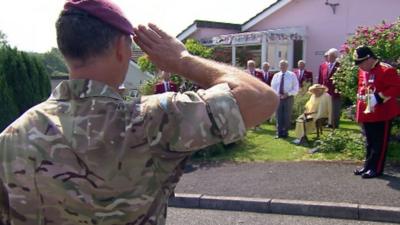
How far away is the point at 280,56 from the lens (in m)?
19.1

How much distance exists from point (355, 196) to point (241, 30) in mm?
15135

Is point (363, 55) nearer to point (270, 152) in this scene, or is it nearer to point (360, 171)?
point (360, 171)

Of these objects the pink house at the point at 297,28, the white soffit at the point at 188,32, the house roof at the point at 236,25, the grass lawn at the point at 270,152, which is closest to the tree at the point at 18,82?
the grass lawn at the point at 270,152

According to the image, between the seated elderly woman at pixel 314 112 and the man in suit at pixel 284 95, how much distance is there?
0.49m

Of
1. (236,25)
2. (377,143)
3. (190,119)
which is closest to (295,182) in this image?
(377,143)

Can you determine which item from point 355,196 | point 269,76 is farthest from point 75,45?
point 269,76

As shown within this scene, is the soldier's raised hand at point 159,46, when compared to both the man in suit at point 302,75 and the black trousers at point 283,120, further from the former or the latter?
the man in suit at point 302,75

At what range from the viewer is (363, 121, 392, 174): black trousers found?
307 inches

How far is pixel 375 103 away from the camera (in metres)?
7.70

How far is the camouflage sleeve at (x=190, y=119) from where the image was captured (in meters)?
1.47

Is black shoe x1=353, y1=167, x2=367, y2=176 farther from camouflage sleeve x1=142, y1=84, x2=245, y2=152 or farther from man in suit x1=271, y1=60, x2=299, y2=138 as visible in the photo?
camouflage sleeve x1=142, y1=84, x2=245, y2=152

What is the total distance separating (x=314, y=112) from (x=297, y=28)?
8488 mm

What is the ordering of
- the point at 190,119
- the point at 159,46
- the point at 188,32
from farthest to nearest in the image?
the point at 188,32
the point at 159,46
the point at 190,119

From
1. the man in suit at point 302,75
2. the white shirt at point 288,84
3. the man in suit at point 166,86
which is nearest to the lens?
the man in suit at point 166,86
